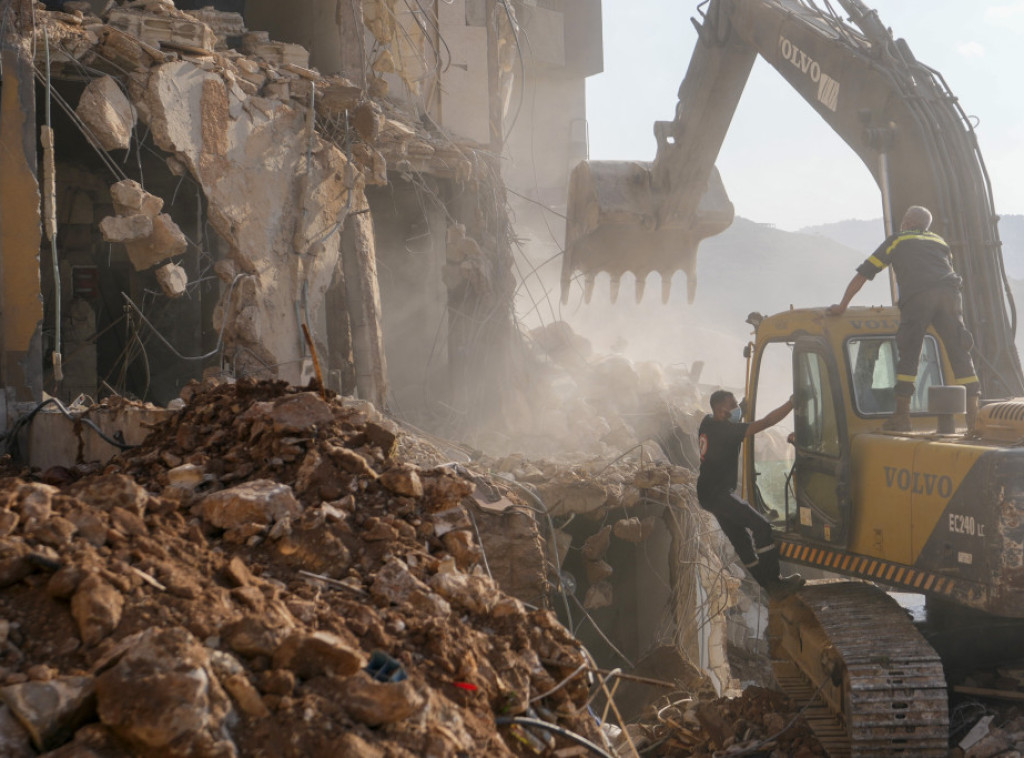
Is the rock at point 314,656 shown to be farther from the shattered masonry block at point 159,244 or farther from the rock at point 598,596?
the rock at point 598,596

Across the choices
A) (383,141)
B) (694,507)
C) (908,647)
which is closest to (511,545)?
(908,647)

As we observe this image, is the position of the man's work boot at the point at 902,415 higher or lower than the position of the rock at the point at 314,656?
higher

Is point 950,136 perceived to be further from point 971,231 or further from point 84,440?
point 84,440

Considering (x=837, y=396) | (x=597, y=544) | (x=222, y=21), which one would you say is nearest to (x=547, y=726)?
(x=837, y=396)

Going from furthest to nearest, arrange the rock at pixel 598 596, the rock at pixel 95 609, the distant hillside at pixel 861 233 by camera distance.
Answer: the distant hillside at pixel 861 233 → the rock at pixel 598 596 → the rock at pixel 95 609

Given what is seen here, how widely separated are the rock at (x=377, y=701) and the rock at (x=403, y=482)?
1.35 m

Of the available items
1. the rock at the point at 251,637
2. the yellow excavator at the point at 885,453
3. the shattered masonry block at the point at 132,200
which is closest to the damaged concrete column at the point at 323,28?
the shattered masonry block at the point at 132,200

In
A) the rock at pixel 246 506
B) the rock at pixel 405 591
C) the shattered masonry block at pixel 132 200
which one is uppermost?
the shattered masonry block at pixel 132 200

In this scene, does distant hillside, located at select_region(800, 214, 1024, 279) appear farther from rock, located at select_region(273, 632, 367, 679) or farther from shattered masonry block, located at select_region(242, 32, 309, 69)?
rock, located at select_region(273, 632, 367, 679)

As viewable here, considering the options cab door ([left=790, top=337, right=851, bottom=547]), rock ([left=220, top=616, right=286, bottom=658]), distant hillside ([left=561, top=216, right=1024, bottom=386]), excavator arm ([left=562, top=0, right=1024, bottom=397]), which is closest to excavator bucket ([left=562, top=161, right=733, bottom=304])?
excavator arm ([left=562, top=0, right=1024, bottom=397])

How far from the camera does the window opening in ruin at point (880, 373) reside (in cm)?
599

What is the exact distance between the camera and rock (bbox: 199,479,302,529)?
138 inches

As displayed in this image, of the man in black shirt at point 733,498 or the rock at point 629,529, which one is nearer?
the man in black shirt at point 733,498

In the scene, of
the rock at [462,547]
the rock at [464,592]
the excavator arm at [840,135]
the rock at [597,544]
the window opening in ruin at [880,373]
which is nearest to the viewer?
the rock at [464,592]
